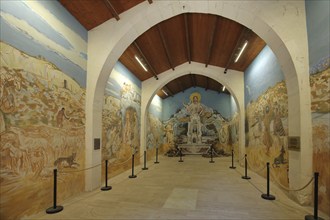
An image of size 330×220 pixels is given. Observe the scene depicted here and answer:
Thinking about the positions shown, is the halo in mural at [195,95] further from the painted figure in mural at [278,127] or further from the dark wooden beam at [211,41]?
the painted figure in mural at [278,127]

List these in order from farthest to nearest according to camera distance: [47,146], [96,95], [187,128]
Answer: [187,128] < [96,95] < [47,146]

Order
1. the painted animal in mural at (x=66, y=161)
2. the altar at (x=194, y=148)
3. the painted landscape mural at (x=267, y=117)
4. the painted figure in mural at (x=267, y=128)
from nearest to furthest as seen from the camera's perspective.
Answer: the painted animal in mural at (x=66, y=161), the painted landscape mural at (x=267, y=117), the painted figure in mural at (x=267, y=128), the altar at (x=194, y=148)

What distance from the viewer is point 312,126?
5031 millimetres

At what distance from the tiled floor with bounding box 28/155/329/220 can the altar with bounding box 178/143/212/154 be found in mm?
11145

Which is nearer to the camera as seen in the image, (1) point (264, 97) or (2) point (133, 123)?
(1) point (264, 97)

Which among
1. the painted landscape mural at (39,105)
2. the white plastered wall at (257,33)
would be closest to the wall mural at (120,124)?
the white plastered wall at (257,33)

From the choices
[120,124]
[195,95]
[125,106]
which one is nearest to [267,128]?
[120,124]

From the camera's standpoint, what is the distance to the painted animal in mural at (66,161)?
17.6ft

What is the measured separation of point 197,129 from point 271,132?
12.0 m

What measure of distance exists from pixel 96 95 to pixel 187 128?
14.5 meters

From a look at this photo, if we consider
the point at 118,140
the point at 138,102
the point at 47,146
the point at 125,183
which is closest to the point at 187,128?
the point at 138,102

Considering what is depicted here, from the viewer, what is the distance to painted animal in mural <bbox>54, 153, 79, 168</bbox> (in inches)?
211

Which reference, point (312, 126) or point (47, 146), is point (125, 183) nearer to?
point (47, 146)

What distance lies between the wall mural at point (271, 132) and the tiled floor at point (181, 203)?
947 millimetres
